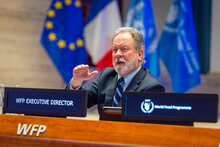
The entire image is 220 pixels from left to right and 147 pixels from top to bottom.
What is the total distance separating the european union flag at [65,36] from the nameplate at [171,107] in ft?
15.6

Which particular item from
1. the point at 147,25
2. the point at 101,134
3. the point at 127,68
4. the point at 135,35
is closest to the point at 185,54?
the point at 147,25

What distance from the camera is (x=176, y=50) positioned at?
602 cm

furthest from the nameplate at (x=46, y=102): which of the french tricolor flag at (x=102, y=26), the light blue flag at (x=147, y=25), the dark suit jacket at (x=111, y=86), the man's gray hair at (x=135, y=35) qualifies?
the french tricolor flag at (x=102, y=26)

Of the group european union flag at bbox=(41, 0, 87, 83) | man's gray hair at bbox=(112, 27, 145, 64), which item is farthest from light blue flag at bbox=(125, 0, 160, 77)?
man's gray hair at bbox=(112, 27, 145, 64)

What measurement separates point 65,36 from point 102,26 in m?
0.68

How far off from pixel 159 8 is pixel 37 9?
8.07ft

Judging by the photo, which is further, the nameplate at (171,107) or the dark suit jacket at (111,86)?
the dark suit jacket at (111,86)

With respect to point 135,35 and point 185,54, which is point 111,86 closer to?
point 135,35

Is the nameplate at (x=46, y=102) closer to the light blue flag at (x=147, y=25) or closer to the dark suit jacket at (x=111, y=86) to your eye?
the dark suit jacket at (x=111, y=86)

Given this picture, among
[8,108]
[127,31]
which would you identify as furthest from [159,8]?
[8,108]

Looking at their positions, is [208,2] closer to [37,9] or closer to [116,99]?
[37,9]

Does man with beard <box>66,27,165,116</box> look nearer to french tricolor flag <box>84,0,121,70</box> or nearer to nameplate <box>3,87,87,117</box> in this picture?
nameplate <box>3,87,87,117</box>

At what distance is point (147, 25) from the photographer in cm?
588

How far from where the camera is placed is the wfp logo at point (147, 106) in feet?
6.21
